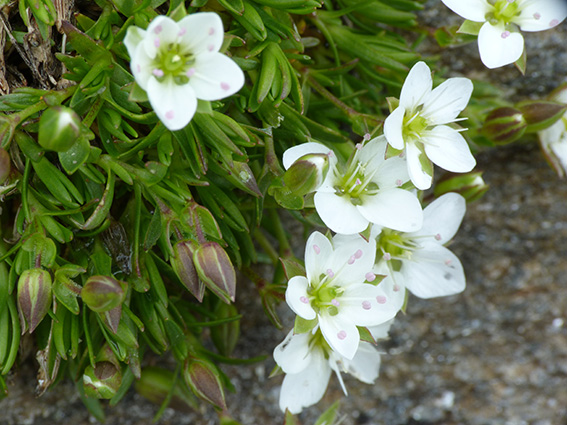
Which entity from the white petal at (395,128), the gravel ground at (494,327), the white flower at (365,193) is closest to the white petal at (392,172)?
the white flower at (365,193)

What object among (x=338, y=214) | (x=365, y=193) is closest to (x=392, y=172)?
(x=365, y=193)

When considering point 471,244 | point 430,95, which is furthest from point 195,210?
point 471,244

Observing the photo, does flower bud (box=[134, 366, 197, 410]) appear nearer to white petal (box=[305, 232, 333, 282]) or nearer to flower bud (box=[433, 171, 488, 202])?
white petal (box=[305, 232, 333, 282])

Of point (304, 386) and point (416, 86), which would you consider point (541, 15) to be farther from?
point (304, 386)

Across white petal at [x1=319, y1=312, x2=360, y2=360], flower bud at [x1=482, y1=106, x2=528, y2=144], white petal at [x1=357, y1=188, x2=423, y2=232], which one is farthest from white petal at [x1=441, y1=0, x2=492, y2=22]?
white petal at [x1=319, y1=312, x2=360, y2=360]

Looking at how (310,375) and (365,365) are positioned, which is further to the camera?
(365,365)

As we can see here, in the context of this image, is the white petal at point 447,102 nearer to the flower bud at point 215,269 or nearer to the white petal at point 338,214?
the white petal at point 338,214
